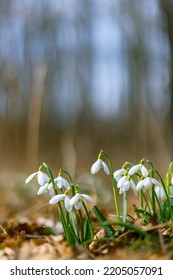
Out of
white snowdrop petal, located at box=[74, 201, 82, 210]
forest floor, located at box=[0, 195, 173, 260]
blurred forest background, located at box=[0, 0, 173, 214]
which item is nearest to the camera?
forest floor, located at box=[0, 195, 173, 260]

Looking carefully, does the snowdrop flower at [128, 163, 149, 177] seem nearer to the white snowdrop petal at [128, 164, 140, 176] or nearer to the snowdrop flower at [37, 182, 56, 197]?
the white snowdrop petal at [128, 164, 140, 176]

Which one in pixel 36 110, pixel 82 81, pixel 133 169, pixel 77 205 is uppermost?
pixel 82 81

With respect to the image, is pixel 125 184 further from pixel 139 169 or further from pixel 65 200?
pixel 65 200

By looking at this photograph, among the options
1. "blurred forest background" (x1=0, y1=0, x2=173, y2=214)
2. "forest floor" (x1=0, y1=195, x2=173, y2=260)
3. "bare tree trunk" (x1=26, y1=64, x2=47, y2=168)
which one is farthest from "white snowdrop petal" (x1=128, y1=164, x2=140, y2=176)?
"blurred forest background" (x1=0, y1=0, x2=173, y2=214)

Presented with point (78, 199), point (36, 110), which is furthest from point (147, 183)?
point (36, 110)

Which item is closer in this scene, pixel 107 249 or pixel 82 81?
pixel 107 249

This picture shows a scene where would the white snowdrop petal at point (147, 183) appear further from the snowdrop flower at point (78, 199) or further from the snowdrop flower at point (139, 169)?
the snowdrop flower at point (78, 199)

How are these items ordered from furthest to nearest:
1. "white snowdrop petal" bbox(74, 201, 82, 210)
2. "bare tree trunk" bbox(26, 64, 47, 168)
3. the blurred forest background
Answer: the blurred forest background
"bare tree trunk" bbox(26, 64, 47, 168)
"white snowdrop petal" bbox(74, 201, 82, 210)
